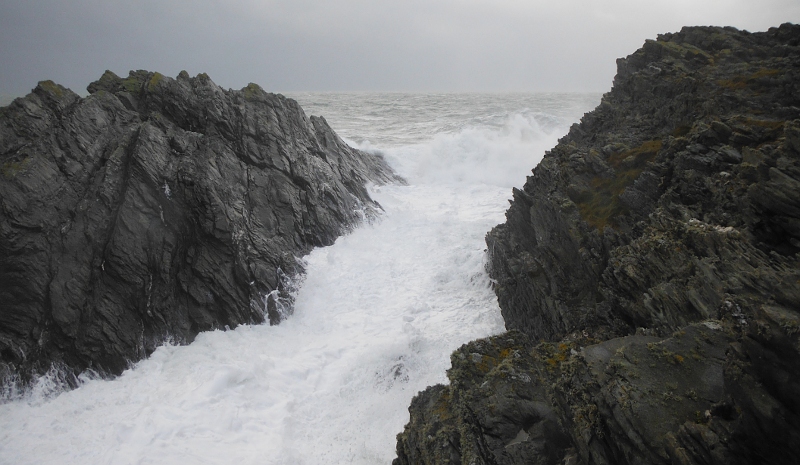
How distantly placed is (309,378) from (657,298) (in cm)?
1304

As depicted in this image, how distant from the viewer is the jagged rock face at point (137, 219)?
57.6 ft

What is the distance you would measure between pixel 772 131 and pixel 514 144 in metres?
37.8

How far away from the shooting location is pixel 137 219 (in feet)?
64.7

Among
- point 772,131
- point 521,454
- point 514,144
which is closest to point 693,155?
point 772,131

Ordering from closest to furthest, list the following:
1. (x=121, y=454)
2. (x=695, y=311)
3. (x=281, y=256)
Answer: (x=695, y=311) → (x=121, y=454) → (x=281, y=256)

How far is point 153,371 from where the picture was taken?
17531 millimetres

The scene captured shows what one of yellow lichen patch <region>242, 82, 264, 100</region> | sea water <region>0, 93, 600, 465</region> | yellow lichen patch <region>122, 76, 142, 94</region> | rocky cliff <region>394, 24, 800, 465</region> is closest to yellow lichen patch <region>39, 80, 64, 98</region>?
yellow lichen patch <region>122, 76, 142, 94</region>

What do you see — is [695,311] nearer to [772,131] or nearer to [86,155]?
[772,131]

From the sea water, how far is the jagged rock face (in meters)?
1.53

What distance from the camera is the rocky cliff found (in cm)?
596

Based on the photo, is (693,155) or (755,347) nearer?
(755,347)

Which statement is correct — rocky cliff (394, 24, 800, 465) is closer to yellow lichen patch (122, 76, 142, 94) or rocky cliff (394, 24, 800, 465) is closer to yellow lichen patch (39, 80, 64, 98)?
yellow lichen patch (122, 76, 142, 94)

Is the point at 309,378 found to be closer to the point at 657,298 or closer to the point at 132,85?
the point at 657,298

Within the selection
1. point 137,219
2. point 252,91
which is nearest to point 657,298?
point 137,219
